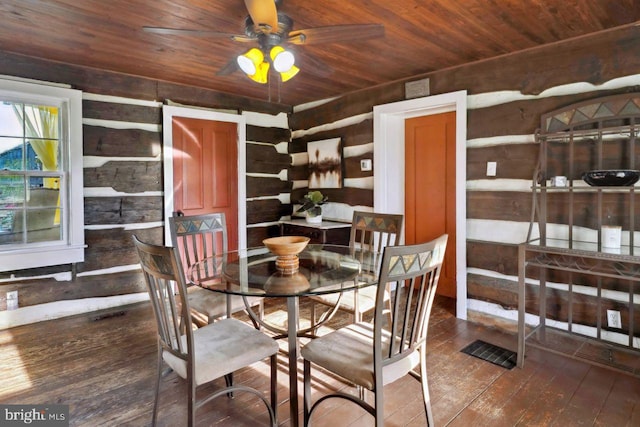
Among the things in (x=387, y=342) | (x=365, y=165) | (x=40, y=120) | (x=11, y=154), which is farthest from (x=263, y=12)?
(x=11, y=154)

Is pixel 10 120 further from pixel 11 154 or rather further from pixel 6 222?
pixel 6 222

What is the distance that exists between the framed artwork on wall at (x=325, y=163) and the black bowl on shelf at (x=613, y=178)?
106 inches

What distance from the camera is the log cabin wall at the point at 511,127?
273cm

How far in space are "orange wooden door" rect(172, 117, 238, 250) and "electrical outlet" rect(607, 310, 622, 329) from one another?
383 centimetres

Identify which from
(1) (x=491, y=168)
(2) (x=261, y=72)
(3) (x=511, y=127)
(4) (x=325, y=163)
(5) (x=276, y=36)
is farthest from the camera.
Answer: (4) (x=325, y=163)

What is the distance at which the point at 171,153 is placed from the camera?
14.0 feet

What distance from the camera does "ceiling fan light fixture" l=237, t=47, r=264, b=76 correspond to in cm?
224

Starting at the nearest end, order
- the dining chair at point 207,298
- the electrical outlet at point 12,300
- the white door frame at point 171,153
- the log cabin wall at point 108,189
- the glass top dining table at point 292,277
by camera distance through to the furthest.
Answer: the glass top dining table at point 292,277
the dining chair at point 207,298
the electrical outlet at point 12,300
the log cabin wall at point 108,189
the white door frame at point 171,153

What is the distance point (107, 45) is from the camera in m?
3.09

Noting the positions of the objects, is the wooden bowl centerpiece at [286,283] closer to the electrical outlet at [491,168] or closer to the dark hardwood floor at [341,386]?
the dark hardwood floor at [341,386]

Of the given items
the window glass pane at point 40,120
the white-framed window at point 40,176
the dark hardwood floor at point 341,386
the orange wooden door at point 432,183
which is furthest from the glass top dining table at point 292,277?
the window glass pane at point 40,120

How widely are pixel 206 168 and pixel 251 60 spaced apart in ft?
8.41

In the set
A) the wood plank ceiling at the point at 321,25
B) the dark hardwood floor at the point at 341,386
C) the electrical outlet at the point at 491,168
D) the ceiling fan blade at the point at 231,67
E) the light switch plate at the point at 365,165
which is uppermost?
the wood plank ceiling at the point at 321,25

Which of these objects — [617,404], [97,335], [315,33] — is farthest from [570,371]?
[97,335]
